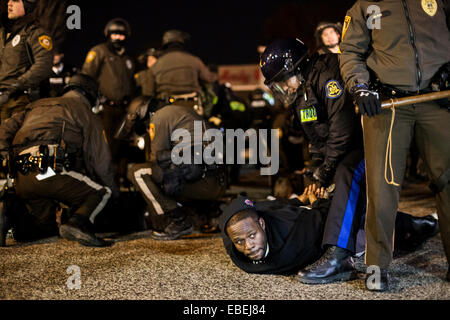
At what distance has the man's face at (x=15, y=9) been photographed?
508 centimetres

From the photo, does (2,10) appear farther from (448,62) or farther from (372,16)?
(448,62)

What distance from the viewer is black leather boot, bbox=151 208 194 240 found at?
4676 mm

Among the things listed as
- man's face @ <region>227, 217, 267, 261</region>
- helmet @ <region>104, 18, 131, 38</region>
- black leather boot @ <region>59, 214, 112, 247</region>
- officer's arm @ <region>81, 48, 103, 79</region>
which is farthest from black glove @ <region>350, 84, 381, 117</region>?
helmet @ <region>104, 18, 131, 38</region>

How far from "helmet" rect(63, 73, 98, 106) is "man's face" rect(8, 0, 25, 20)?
3.22ft

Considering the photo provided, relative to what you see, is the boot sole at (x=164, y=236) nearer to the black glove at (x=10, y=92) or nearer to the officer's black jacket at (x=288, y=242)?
the officer's black jacket at (x=288, y=242)

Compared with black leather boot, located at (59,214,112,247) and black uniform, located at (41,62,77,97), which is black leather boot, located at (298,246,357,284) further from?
black uniform, located at (41,62,77,97)

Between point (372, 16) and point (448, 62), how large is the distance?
0.54 m

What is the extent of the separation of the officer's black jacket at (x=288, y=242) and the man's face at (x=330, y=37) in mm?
2959

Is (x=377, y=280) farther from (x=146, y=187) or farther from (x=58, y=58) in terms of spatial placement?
(x=58, y=58)

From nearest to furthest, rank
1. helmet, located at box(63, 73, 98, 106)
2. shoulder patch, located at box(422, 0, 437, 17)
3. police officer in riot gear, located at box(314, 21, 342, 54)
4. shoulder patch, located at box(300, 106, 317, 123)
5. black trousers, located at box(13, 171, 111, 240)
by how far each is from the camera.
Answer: shoulder patch, located at box(422, 0, 437, 17) < shoulder patch, located at box(300, 106, 317, 123) < black trousers, located at box(13, 171, 111, 240) < helmet, located at box(63, 73, 98, 106) < police officer in riot gear, located at box(314, 21, 342, 54)

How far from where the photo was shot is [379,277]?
9.45 feet

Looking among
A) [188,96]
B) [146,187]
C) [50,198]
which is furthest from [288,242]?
[188,96]

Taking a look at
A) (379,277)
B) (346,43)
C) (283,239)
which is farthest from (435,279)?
(346,43)

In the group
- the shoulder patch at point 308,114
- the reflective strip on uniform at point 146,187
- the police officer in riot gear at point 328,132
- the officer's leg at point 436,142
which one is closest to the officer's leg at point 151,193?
the reflective strip on uniform at point 146,187
